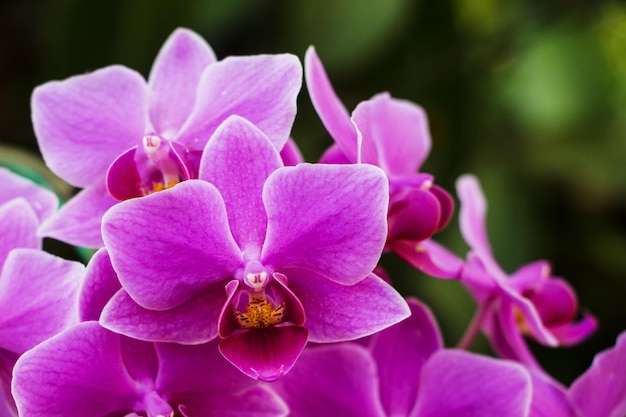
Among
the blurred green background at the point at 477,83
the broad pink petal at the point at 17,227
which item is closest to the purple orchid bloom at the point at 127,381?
the broad pink petal at the point at 17,227

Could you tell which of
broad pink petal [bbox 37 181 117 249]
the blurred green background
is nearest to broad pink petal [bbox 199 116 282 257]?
broad pink petal [bbox 37 181 117 249]

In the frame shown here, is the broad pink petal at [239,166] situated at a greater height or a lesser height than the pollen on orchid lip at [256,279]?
greater

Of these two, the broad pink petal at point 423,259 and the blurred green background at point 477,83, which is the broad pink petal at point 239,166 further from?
the blurred green background at point 477,83

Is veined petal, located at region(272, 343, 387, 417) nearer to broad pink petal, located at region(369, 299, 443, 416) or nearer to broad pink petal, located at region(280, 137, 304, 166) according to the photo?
broad pink petal, located at region(369, 299, 443, 416)

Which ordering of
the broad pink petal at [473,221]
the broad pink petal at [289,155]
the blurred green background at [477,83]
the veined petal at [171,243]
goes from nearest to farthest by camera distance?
the veined petal at [171,243] → the broad pink petal at [289,155] → the broad pink petal at [473,221] → the blurred green background at [477,83]

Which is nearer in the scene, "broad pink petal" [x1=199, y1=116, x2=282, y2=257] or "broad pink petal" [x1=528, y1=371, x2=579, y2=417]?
"broad pink petal" [x1=199, y1=116, x2=282, y2=257]

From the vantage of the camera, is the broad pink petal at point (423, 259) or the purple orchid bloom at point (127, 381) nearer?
the purple orchid bloom at point (127, 381)
